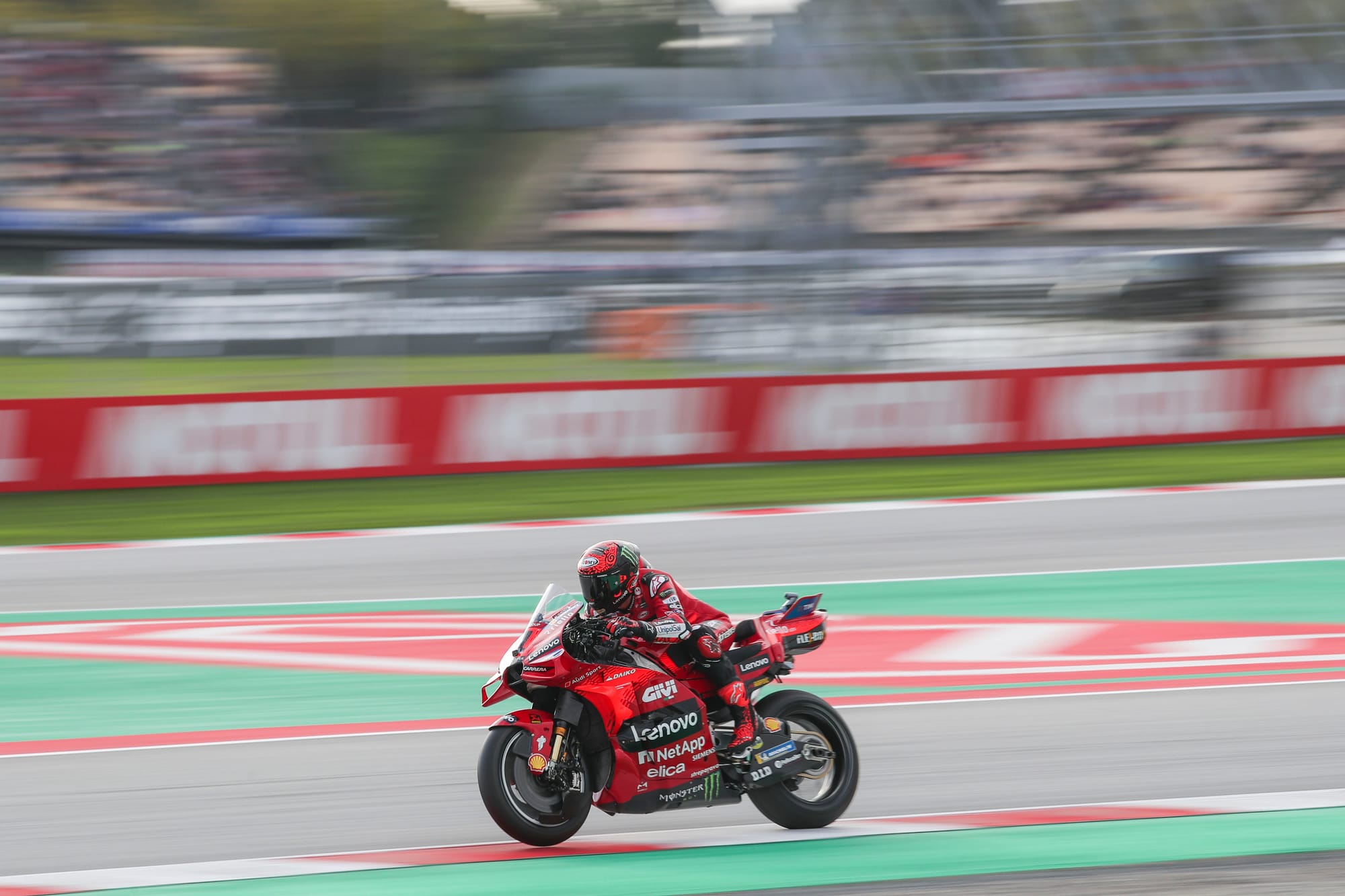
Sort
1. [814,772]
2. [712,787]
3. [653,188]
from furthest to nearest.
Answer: [653,188]
[814,772]
[712,787]

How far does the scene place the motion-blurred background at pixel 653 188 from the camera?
644 inches

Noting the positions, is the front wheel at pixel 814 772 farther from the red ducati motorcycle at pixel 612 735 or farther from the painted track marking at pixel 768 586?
the painted track marking at pixel 768 586

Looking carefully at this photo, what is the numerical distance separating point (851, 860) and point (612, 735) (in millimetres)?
953

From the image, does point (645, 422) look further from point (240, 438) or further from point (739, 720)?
point (739, 720)

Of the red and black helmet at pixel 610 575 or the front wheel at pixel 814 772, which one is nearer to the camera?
the red and black helmet at pixel 610 575

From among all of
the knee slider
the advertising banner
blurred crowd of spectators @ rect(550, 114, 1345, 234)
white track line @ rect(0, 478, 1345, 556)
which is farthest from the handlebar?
blurred crowd of spectators @ rect(550, 114, 1345, 234)

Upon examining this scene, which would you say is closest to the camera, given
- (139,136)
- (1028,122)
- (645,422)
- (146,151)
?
(645,422)

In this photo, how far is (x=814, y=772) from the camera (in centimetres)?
563

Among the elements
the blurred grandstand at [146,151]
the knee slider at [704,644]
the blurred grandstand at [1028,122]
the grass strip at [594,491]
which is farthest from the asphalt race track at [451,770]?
the blurred grandstand at [146,151]

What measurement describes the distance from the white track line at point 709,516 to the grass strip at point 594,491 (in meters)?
0.20

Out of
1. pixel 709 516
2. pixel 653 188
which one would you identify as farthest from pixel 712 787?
pixel 653 188

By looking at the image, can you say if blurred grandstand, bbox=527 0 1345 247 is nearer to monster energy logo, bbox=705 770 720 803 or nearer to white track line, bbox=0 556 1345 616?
white track line, bbox=0 556 1345 616

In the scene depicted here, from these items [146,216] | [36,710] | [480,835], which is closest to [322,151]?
[146,216]

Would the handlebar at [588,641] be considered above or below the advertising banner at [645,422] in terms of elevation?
above
